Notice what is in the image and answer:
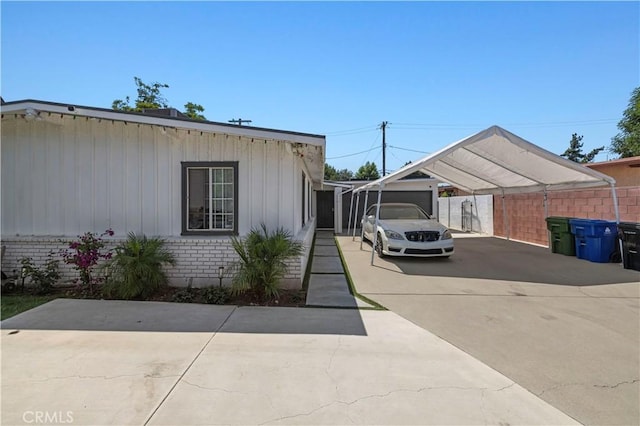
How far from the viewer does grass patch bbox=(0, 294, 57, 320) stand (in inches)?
193

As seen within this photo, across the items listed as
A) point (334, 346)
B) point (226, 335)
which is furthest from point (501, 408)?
point (226, 335)

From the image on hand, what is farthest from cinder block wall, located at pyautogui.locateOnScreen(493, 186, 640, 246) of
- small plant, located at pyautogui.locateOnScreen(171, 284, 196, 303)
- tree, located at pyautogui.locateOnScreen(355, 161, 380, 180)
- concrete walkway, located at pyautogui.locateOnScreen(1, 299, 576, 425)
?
tree, located at pyautogui.locateOnScreen(355, 161, 380, 180)

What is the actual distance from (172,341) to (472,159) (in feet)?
32.6

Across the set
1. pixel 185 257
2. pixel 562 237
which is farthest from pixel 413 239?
pixel 185 257

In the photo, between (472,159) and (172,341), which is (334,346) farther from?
(472,159)

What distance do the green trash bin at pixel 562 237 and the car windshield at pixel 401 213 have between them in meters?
3.72

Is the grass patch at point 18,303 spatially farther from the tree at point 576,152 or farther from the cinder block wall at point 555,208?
the tree at point 576,152

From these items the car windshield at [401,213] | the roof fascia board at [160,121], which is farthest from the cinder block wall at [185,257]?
the car windshield at [401,213]

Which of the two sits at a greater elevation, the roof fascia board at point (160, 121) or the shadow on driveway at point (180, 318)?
the roof fascia board at point (160, 121)

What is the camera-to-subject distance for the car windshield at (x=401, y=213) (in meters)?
10.8

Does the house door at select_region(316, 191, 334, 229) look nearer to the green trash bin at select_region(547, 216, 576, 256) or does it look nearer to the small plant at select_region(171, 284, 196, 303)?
the green trash bin at select_region(547, 216, 576, 256)

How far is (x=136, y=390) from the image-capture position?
9.48ft

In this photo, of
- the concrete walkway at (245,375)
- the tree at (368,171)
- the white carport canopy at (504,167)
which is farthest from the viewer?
the tree at (368,171)

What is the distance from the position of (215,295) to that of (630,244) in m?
9.16
